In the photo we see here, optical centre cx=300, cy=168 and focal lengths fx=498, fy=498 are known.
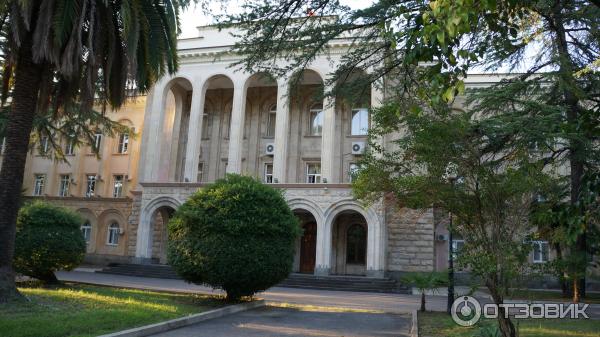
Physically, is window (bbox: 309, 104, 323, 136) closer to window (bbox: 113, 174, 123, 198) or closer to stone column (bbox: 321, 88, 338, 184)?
stone column (bbox: 321, 88, 338, 184)

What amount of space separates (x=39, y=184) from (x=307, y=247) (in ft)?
73.9

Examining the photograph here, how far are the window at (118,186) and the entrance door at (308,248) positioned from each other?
1450cm

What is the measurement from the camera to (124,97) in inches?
543

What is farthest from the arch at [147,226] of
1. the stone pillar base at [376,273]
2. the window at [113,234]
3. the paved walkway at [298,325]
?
the paved walkway at [298,325]

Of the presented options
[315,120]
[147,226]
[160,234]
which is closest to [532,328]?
[315,120]

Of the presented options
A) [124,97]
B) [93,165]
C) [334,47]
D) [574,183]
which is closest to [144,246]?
[93,165]

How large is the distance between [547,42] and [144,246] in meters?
24.3

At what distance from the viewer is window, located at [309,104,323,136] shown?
3198cm

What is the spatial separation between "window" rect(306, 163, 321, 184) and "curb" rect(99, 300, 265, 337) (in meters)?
17.2

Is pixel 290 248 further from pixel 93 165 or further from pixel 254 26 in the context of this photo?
pixel 93 165

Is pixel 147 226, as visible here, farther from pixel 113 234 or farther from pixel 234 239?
pixel 234 239

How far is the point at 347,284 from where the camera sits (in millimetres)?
24703

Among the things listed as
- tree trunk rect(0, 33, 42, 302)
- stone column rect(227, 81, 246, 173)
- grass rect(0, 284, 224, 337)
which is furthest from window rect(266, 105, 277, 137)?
tree trunk rect(0, 33, 42, 302)

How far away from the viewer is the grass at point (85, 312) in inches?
327
